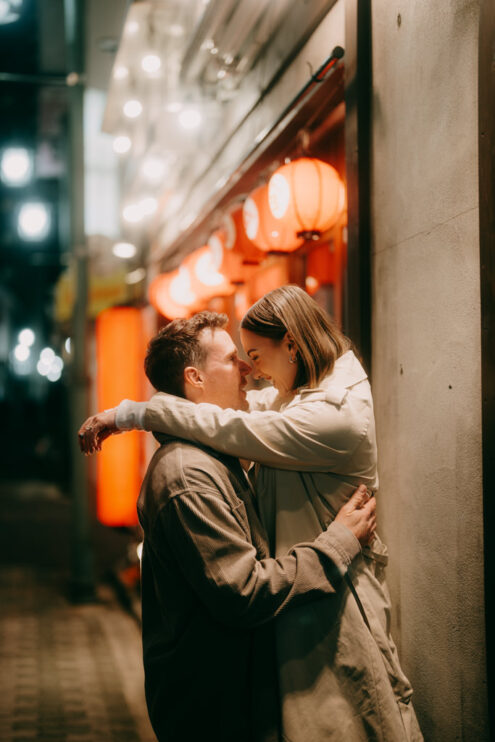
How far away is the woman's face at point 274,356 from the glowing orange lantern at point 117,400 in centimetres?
938

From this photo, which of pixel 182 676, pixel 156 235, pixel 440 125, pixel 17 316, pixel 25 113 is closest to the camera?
pixel 182 676

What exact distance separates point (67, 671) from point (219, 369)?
5.88 meters

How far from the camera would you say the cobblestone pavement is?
6.47m

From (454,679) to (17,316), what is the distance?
49529mm

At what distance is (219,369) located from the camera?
3336 mm

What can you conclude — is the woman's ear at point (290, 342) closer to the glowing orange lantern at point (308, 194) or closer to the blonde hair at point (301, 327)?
the blonde hair at point (301, 327)

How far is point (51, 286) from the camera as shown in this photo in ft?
136

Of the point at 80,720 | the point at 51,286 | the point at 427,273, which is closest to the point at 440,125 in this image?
→ the point at 427,273

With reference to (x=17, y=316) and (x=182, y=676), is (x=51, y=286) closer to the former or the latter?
(x=17, y=316)

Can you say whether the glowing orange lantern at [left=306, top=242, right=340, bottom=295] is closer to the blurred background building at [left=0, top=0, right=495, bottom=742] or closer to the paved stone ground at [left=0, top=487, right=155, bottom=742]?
the blurred background building at [left=0, top=0, right=495, bottom=742]

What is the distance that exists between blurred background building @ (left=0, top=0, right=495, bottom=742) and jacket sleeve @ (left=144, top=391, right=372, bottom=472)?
1.63 feet

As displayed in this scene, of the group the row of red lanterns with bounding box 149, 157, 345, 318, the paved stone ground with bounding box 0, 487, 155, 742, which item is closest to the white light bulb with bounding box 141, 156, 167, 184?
the row of red lanterns with bounding box 149, 157, 345, 318

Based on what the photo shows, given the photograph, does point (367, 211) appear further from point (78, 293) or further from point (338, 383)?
point (78, 293)

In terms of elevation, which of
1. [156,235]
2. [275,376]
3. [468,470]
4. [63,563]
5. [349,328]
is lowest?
[63,563]
